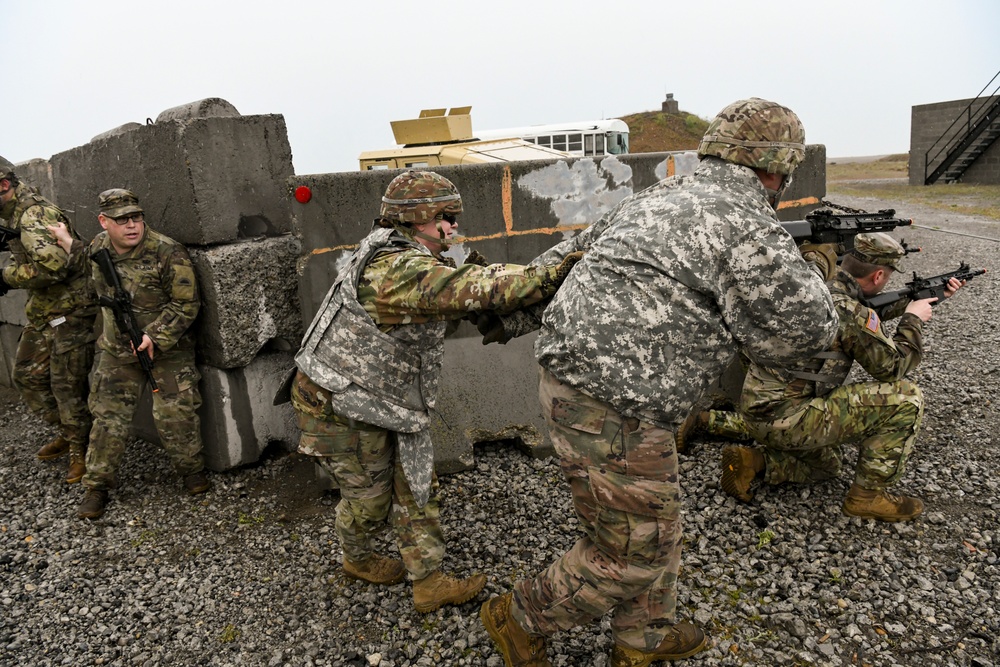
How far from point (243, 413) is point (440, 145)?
21.5ft

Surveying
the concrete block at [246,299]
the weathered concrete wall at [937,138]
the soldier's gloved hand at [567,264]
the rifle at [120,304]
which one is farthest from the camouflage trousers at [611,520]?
the weathered concrete wall at [937,138]

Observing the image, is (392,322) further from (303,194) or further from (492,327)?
(303,194)

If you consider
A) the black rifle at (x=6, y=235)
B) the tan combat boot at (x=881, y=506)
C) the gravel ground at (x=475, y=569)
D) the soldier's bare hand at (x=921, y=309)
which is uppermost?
the black rifle at (x=6, y=235)

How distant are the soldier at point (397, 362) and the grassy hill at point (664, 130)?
3077 cm

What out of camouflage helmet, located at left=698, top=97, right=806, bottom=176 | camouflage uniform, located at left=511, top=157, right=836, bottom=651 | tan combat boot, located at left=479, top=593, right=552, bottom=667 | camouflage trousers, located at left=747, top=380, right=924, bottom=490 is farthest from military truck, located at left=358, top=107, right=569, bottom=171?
tan combat boot, located at left=479, top=593, right=552, bottom=667

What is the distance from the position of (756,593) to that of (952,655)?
752 millimetres

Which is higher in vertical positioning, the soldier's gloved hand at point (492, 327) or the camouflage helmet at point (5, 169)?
the camouflage helmet at point (5, 169)

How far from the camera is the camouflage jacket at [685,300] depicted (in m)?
2.22

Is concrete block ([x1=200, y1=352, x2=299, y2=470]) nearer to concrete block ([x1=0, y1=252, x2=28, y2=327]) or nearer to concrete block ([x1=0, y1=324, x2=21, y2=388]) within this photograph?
concrete block ([x1=0, y1=252, x2=28, y2=327])

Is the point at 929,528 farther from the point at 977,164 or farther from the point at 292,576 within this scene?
the point at 977,164

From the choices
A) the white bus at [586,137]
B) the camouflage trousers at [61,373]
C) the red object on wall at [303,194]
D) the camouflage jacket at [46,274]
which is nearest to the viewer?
the red object on wall at [303,194]

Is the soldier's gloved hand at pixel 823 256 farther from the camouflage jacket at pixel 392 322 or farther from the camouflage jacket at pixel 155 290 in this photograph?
the camouflage jacket at pixel 155 290

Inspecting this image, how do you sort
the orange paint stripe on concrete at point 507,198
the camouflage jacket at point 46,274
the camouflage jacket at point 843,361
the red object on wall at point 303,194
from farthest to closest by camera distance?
1. the camouflage jacket at point 46,274
2. the orange paint stripe on concrete at point 507,198
3. the red object on wall at point 303,194
4. the camouflage jacket at point 843,361

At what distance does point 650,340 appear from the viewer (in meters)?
2.29
